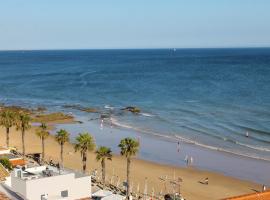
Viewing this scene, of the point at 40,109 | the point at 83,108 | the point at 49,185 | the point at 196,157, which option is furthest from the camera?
the point at 83,108

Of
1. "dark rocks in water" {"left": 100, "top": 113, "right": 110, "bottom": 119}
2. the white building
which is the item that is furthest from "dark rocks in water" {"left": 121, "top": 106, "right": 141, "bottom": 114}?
the white building

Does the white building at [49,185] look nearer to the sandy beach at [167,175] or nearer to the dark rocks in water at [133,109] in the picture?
the sandy beach at [167,175]

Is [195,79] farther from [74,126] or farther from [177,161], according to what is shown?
[177,161]

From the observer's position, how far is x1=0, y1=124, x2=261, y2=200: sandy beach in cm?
4803

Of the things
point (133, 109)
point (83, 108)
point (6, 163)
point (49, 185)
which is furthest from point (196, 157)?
point (83, 108)

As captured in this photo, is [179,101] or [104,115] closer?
[104,115]

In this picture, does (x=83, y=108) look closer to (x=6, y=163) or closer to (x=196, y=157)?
(x=196, y=157)

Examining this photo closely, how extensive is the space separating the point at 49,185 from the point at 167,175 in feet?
69.8

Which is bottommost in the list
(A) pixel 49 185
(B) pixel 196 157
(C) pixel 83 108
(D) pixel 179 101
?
(C) pixel 83 108

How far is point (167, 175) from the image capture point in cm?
5359

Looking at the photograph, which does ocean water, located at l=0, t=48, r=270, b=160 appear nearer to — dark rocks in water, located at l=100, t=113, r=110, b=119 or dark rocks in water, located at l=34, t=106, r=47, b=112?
dark rocks in water, located at l=100, t=113, r=110, b=119

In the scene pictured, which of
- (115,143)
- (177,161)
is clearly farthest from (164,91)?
(177,161)

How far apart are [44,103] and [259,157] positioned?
2564 inches

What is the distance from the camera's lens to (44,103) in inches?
4469
